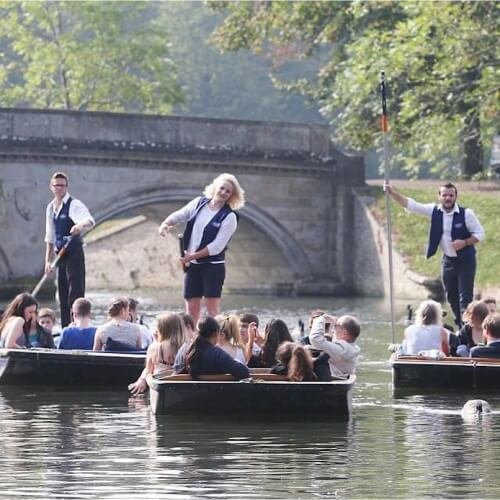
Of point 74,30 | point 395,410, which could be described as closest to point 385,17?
point 74,30

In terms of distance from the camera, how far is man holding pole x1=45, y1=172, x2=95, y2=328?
1841cm

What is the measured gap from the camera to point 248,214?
43656 millimetres

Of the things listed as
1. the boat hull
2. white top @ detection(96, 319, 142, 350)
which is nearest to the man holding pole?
white top @ detection(96, 319, 142, 350)

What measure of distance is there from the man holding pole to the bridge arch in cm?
2262

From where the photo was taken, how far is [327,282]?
43.8m

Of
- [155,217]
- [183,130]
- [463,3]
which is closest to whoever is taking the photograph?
[463,3]

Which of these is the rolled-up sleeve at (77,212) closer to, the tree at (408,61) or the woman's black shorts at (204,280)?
the woman's black shorts at (204,280)

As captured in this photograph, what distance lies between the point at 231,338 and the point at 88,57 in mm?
37539

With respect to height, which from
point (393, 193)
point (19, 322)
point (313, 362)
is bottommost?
point (313, 362)

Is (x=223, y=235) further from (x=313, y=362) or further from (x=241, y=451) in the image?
(x=241, y=451)

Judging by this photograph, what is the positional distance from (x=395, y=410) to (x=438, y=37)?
59.1 feet

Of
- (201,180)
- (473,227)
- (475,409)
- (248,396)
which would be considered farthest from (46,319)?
→ (201,180)

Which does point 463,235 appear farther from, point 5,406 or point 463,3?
point 463,3

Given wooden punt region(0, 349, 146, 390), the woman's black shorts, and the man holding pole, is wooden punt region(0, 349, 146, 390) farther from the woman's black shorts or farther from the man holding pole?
the man holding pole
